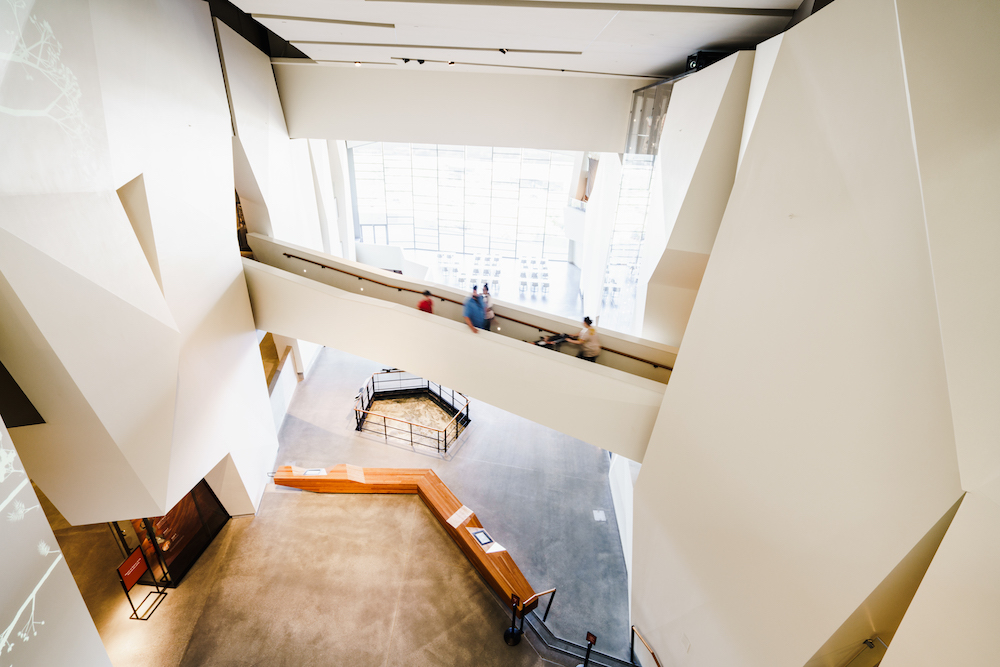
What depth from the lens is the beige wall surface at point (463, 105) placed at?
9.00 meters

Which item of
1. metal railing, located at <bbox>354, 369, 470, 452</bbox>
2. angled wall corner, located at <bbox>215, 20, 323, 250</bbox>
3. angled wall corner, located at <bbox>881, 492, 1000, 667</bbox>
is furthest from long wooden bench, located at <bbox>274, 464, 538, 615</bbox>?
angled wall corner, located at <bbox>881, 492, 1000, 667</bbox>

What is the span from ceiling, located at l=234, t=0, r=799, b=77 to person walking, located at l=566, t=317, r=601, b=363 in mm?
3472

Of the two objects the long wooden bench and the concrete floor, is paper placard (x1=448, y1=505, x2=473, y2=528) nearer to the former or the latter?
the long wooden bench

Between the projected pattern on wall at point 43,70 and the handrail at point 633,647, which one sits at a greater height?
the projected pattern on wall at point 43,70

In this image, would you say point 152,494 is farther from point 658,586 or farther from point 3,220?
point 658,586

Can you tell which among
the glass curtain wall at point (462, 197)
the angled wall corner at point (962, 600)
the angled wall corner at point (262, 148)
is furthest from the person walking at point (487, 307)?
the glass curtain wall at point (462, 197)

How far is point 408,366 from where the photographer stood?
292 inches

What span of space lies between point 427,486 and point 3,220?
681 centimetres

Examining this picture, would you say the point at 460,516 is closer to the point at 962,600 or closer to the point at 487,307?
the point at 487,307

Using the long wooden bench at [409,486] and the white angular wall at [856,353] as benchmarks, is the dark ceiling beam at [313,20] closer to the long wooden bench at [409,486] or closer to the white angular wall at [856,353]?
the white angular wall at [856,353]

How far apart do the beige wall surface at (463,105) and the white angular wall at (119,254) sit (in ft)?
9.00

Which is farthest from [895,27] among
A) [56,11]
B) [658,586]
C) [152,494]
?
[152,494]

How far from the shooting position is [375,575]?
7176mm

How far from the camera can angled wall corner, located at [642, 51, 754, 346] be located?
5.00 meters
